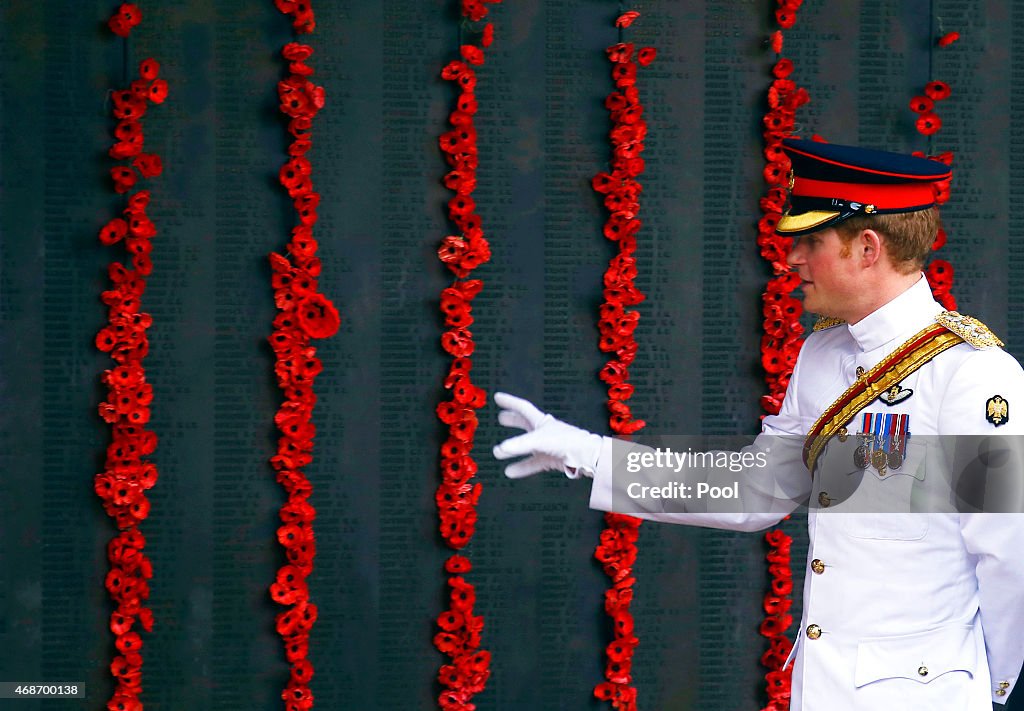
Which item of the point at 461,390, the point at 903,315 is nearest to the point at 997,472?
the point at 903,315

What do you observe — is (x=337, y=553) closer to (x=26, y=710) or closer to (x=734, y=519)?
(x=26, y=710)

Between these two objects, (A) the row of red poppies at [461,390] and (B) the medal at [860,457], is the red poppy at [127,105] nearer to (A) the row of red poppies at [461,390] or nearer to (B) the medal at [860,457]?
(A) the row of red poppies at [461,390]

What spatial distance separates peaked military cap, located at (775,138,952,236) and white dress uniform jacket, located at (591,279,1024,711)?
15cm

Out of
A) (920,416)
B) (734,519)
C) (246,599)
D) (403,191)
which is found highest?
(403,191)

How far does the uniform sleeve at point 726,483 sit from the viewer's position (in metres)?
1.88

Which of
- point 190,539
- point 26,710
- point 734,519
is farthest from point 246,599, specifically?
point 734,519

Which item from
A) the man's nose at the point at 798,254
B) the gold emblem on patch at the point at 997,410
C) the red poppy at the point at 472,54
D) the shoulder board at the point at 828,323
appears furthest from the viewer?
the red poppy at the point at 472,54

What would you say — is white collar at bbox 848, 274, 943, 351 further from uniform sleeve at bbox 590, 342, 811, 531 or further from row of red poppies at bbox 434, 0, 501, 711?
row of red poppies at bbox 434, 0, 501, 711

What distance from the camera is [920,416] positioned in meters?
1.72

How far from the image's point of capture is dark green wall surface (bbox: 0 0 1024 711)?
288 cm

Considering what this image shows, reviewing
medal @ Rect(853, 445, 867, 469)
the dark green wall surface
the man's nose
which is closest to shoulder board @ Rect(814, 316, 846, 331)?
the man's nose

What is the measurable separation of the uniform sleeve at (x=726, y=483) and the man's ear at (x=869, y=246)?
0.31m

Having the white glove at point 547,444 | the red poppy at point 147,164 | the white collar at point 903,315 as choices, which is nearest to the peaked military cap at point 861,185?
the white collar at point 903,315

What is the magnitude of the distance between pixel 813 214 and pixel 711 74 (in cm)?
139
